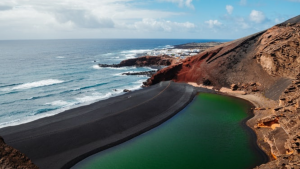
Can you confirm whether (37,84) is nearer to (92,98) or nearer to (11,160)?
(92,98)

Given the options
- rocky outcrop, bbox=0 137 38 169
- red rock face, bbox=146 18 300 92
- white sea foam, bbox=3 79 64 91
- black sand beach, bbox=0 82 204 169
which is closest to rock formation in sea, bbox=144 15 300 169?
red rock face, bbox=146 18 300 92

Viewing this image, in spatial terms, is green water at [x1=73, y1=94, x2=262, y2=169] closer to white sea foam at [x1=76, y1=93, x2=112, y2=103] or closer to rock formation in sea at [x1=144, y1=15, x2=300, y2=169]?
rock formation in sea at [x1=144, y1=15, x2=300, y2=169]

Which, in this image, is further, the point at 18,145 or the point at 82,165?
the point at 18,145

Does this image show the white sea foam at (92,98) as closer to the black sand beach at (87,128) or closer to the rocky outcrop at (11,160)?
the black sand beach at (87,128)

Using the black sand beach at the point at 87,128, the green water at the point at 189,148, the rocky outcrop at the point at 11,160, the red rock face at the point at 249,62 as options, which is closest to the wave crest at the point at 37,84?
the black sand beach at the point at 87,128

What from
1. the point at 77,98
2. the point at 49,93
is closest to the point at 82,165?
the point at 77,98

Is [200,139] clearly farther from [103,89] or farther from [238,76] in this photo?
[103,89]

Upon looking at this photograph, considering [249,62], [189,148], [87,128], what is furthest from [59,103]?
[249,62]
